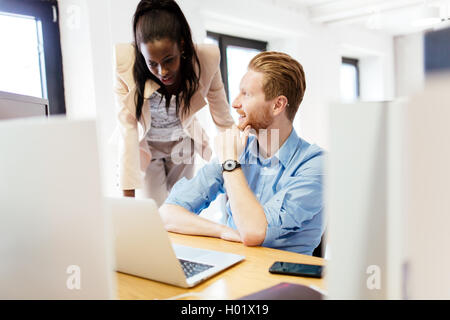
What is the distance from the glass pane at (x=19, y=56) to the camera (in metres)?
2.34

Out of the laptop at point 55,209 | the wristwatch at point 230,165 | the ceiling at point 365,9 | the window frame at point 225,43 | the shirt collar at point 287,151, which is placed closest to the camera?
the laptop at point 55,209

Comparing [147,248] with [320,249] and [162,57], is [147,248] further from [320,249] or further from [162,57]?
[162,57]

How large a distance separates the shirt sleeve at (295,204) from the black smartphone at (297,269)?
0.85ft

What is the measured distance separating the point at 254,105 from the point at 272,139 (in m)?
0.14

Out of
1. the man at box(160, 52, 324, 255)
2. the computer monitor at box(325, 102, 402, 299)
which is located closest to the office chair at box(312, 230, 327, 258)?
the man at box(160, 52, 324, 255)

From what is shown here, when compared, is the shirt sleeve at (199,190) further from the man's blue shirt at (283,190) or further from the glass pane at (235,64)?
the glass pane at (235,64)

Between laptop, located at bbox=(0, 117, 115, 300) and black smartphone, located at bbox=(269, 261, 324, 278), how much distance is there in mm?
391

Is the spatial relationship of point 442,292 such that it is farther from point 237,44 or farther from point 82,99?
point 237,44

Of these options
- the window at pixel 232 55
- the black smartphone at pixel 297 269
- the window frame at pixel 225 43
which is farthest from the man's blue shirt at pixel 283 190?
the window frame at pixel 225 43

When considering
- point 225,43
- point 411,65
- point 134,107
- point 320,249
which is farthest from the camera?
point 225,43

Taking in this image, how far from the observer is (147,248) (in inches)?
27.2

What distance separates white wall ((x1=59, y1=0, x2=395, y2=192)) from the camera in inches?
98.3

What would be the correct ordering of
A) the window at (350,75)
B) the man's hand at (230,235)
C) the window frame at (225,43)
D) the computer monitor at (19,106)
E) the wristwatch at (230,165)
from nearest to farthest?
1. the computer monitor at (19,106)
2. the man's hand at (230,235)
3. the wristwatch at (230,165)
4. the window frame at (225,43)
5. the window at (350,75)

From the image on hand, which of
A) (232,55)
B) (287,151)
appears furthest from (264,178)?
(232,55)
